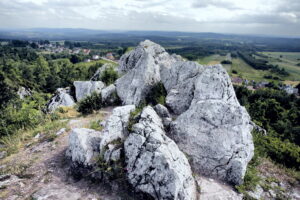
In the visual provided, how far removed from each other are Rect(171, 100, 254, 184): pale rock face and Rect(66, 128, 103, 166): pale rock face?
440 centimetres

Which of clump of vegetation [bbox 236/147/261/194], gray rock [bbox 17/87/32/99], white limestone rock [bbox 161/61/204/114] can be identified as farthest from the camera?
gray rock [bbox 17/87/32/99]

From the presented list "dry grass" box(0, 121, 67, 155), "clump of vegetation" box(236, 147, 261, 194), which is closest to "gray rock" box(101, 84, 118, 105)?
"dry grass" box(0, 121, 67, 155)

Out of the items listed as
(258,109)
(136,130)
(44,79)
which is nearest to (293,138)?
(258,109)

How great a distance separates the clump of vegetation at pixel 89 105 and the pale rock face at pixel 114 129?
6107 millimetres

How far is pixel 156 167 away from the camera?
7031mm

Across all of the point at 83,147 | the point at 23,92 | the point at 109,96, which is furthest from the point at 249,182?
the point at 23,92

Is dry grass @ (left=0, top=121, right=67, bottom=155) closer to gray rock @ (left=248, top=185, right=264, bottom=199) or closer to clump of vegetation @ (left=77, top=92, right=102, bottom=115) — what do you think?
clump of vegetation @ (left=77, top=92, right=102, bottom=115)

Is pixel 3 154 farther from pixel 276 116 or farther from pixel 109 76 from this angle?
pixel 276 116

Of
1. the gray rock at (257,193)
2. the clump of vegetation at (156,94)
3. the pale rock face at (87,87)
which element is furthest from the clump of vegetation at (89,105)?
the gray rock at (257,193)

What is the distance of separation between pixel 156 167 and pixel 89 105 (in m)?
10.3

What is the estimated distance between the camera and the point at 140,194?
704 centimetres

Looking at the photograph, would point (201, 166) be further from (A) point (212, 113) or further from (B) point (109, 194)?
(B) point (109, 194)

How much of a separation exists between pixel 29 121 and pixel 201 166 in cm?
1310

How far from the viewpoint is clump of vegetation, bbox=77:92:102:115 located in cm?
1505
